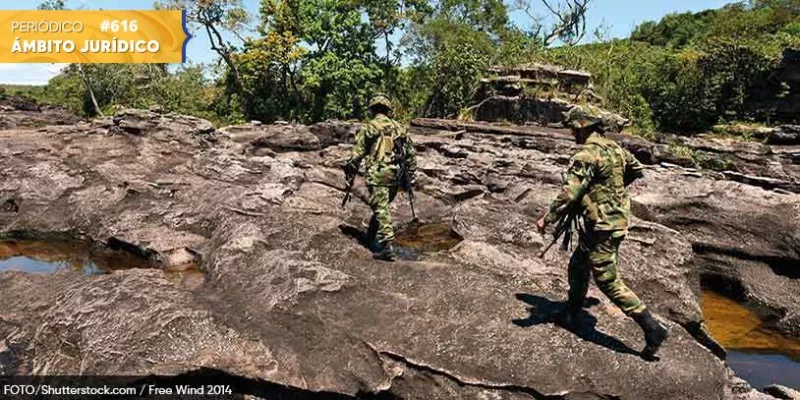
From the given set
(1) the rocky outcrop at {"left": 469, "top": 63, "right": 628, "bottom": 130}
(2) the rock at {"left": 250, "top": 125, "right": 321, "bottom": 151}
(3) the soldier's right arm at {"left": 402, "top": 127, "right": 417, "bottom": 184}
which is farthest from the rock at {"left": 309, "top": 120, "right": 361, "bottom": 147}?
(3) the soldier's right arm at {"left": 402, "top": 127, "right": 417, "bottom": 184}

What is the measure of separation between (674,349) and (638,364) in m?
0.66

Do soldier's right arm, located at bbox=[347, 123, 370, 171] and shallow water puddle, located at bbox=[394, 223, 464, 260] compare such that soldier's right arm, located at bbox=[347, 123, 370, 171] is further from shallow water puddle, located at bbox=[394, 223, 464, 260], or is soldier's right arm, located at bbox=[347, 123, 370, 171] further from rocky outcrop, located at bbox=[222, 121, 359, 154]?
rocky outcrop, located at bbox=[222, 121, 359, 154]

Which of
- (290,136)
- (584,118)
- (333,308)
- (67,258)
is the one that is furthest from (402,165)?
(290,136)

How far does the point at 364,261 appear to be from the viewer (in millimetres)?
7699

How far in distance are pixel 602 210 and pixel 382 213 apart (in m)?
3.44

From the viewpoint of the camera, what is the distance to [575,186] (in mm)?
5383

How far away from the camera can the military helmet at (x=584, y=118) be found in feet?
18.3

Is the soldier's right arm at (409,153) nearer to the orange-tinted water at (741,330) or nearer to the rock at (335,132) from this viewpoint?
the orange-tinted water at (741,330)

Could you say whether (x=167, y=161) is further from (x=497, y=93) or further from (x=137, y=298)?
(x=497, y=93)

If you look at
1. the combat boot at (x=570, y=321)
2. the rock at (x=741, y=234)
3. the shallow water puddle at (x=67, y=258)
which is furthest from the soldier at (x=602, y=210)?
the shallow water puddle at (x=67, y=258)

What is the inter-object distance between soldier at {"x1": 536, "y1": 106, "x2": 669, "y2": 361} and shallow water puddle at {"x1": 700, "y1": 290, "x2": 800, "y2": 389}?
275 cm

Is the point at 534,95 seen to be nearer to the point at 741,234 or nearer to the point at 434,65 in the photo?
the point at 434,65

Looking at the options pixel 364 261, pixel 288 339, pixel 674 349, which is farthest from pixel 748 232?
pixel 288 339

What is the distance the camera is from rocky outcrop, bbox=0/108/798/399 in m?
5.28
